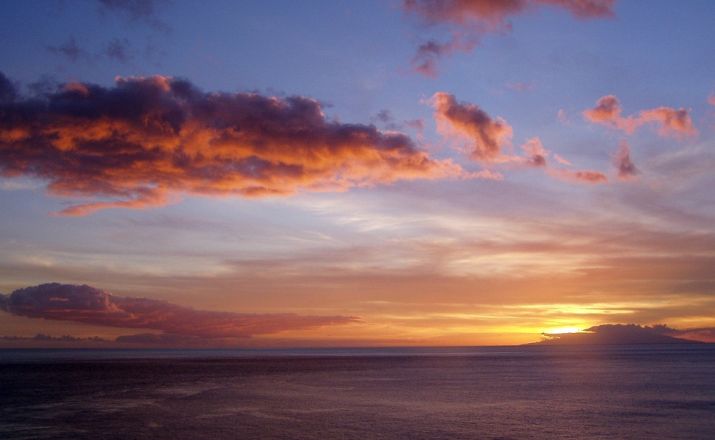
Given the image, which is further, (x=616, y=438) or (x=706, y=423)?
Result: (x=706, y=423)

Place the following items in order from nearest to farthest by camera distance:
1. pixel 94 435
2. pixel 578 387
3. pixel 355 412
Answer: pixel 94 435, pixel 355 412, pixel 578 387

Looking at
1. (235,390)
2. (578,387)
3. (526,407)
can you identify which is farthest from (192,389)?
(578,387)

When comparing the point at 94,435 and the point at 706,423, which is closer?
the point at 94,435

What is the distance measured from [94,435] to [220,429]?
6.24 metres

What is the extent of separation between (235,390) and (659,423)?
1394 inches

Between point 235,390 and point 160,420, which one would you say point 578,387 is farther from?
point 160,420

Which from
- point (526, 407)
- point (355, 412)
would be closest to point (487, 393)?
point (526, 407)

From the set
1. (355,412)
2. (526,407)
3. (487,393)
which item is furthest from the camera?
(487,393)

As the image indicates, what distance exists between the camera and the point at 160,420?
37875mm

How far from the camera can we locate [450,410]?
4369 cm

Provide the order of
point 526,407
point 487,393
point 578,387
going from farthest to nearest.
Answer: point 578,387, point 487,393, point 526,407

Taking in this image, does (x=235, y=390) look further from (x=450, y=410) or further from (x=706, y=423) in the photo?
(x=706, y=423)

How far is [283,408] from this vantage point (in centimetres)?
4481

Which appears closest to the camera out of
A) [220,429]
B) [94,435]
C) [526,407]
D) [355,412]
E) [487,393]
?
[94,435]
